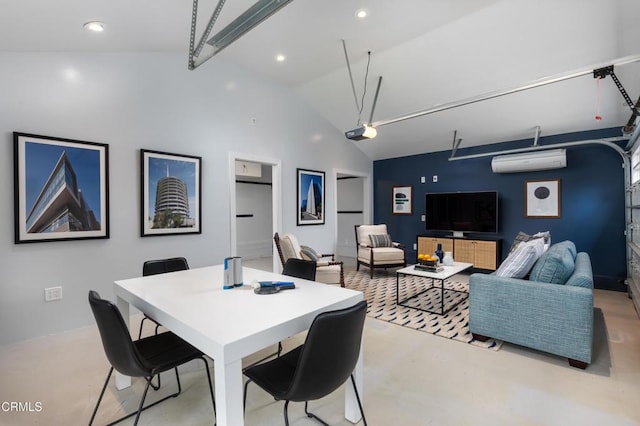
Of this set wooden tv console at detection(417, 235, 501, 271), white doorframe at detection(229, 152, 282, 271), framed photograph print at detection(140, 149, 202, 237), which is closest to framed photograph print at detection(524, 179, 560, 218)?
wooden tv console at detection(417, 235, 501, 271)

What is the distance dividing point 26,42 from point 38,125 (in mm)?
684

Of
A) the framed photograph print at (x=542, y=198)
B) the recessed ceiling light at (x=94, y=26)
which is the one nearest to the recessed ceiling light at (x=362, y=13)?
the recessed ceiling light at (x=94, y=26)

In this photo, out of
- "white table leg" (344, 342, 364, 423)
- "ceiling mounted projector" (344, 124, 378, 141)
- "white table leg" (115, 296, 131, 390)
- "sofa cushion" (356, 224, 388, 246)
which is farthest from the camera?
"sofa cushion" (356, 224, 388, 246)

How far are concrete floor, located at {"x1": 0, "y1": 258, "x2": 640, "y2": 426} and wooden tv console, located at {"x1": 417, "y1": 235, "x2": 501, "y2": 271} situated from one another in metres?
2.45

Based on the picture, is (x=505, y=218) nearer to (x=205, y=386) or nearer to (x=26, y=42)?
(x=205, y=386)

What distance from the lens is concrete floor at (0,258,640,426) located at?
5.95ft

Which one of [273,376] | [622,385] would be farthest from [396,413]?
[622,385]

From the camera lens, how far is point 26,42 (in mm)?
2537

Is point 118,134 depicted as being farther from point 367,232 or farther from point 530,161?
point 530,161

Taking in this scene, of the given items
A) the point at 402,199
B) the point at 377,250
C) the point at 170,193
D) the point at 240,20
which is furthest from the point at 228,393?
the point at 402,199

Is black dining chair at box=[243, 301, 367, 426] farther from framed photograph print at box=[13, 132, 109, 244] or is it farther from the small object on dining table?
framed photograph print at box=[13, 132, 109, 244]

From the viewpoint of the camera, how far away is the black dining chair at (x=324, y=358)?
1229 mm

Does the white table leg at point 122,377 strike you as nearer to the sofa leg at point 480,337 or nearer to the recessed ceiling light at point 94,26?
the recessed ceiling light at point 94,26

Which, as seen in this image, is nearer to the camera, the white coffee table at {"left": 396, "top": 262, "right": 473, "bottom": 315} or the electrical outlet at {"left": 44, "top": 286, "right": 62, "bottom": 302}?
the electrical outlet at {"left": 44, "top": 286, "right": 62, "bottom": 302}
